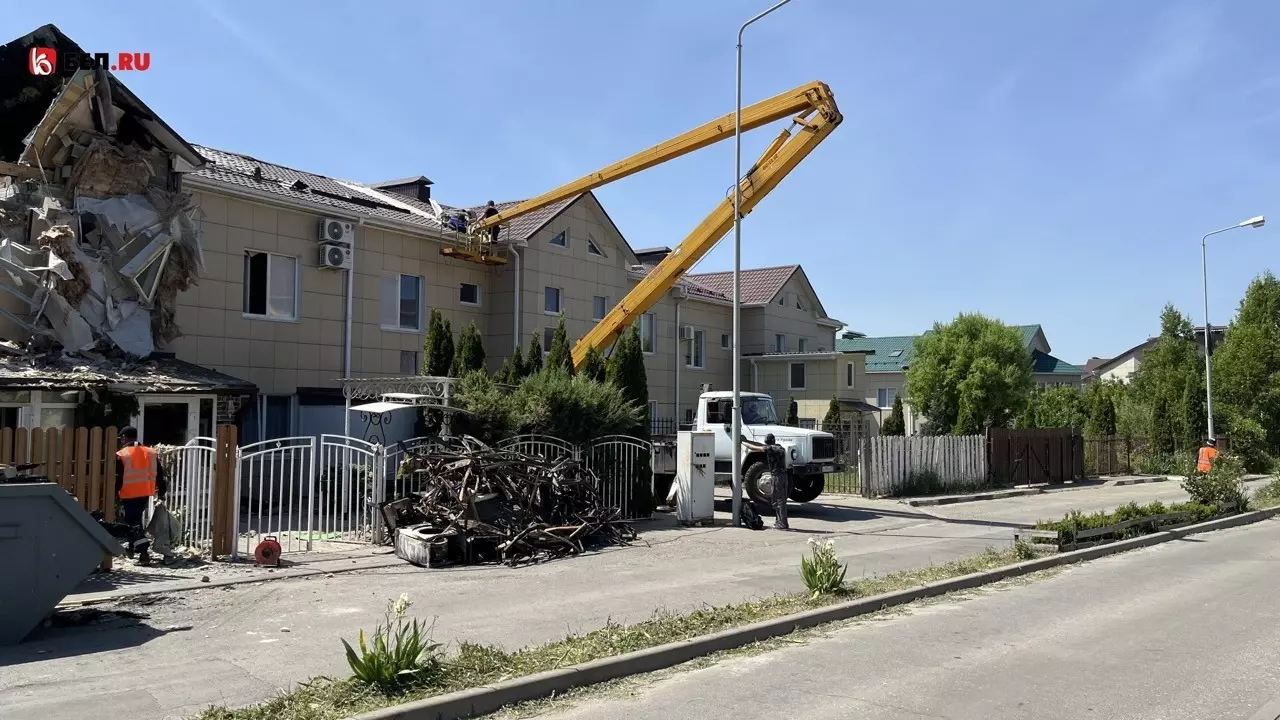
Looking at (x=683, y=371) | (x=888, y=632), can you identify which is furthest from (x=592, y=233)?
(x=888, y=632)

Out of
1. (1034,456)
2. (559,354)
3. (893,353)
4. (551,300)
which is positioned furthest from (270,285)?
(893,353)

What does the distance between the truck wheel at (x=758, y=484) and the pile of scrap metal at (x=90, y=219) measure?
1153cm

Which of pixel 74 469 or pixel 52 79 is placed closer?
pixel 74 469

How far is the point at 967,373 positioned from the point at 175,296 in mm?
34849

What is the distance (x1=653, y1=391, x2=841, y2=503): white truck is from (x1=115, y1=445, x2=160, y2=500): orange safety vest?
9899 mm

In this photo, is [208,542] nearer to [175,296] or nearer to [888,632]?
[175,296]

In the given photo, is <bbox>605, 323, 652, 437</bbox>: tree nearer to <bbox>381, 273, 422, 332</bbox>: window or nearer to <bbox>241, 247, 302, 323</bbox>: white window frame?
<bbox>381, 273, 422, 332</bbox>: window

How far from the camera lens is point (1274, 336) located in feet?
141

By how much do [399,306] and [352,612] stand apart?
16.1 m

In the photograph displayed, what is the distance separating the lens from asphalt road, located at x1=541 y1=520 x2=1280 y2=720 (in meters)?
6.52

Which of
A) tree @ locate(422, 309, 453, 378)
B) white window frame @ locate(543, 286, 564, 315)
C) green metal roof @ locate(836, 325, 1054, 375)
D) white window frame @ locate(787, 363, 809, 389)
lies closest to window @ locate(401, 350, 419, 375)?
tree @ locate(422, 309, 453, 378)

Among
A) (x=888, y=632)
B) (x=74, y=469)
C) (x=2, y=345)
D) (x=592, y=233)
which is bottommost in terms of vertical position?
(x=888, y=632)

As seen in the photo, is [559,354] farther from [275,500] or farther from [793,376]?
[793,376]

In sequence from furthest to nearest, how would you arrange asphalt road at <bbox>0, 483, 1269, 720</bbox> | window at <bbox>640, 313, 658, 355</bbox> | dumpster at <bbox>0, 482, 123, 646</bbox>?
1. window at <bbox>640, 313, 658, 355</bbox>
2. dumpster at <bbox>0, 482, 123, 646</bbox>
3. asphalt road at <bbox>0, 483, 1269, 720</bbox>
